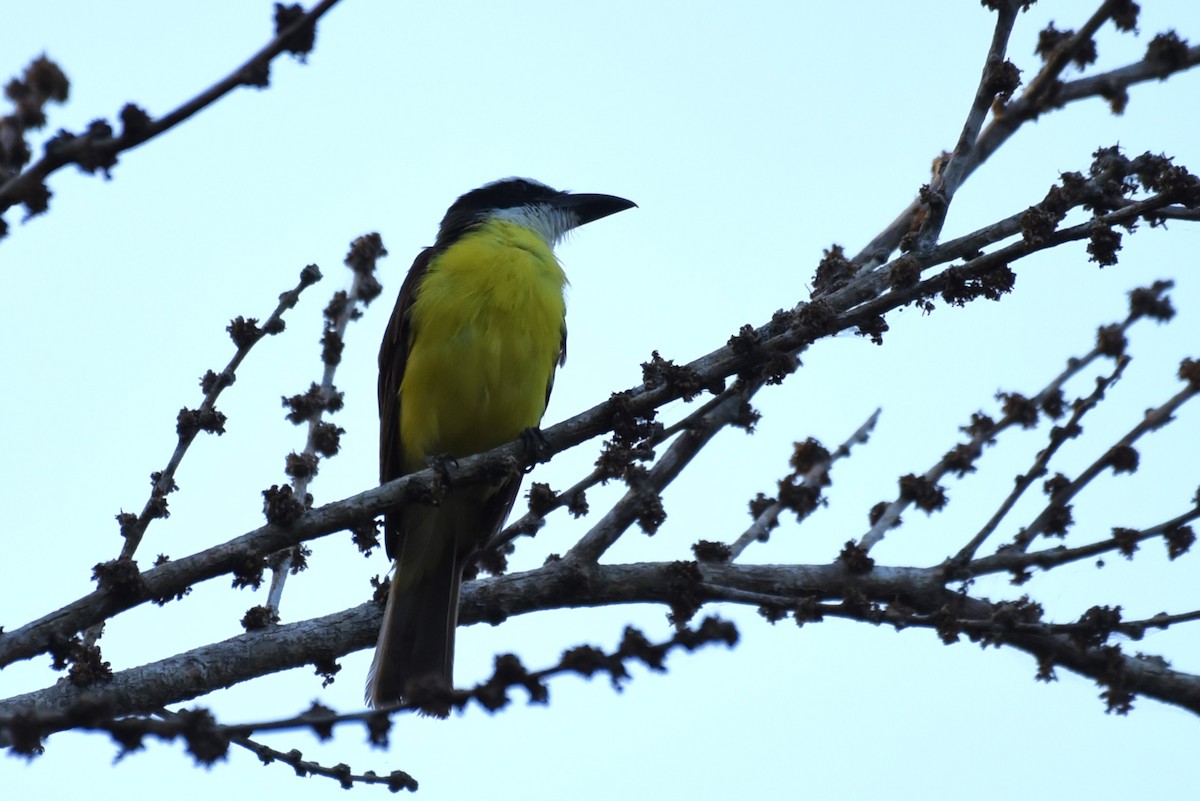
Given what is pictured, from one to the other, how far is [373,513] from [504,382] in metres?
1.82

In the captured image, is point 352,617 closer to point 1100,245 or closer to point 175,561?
point 175,561

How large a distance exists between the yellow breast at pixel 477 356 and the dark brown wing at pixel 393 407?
0.18 ft

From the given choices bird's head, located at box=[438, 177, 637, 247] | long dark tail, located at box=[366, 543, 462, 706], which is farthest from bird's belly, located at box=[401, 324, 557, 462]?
bird's head, located at box=[438, 177, 637, 247]

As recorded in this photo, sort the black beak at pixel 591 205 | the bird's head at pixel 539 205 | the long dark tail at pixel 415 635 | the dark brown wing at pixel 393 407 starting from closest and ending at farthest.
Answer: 1. the long dark tail at pixel 415 635
2. the dark brown wing at pixel 393 407
3. the bird's head at pixel 539 205
4. the black beak at pixel 591 205

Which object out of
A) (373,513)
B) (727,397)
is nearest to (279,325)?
(373,513)

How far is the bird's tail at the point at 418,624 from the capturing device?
16.4ft

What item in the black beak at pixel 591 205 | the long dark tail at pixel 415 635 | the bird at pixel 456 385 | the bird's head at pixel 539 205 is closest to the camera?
the long dark tail at pixel 415 635

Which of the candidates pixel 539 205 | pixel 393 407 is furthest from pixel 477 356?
pixel 539 205

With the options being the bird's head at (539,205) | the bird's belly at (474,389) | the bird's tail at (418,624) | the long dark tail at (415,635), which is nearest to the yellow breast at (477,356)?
the bird's belly at (474,389)

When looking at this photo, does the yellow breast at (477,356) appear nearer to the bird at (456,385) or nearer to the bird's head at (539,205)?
the bird at (456,385)

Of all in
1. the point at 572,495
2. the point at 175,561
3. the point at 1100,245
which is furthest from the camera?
the point at 572,495

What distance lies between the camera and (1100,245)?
383 cm

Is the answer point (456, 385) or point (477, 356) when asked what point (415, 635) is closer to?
point (456, 385)

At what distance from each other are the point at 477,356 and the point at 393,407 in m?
0.55
